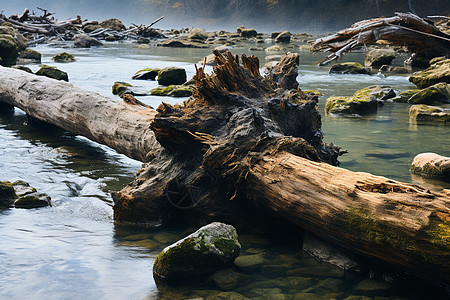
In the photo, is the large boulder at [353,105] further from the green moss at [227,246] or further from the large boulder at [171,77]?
the green moss at [227,246]

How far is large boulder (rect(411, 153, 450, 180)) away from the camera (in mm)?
4848

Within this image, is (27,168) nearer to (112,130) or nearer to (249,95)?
(112,130)

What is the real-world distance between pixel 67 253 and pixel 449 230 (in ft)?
8.02

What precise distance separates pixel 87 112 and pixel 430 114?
18.2ft

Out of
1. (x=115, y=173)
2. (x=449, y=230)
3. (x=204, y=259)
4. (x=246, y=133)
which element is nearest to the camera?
(x=449, y=230)

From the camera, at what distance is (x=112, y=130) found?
5605 mm

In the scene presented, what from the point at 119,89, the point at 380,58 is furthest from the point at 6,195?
the point at 380,58

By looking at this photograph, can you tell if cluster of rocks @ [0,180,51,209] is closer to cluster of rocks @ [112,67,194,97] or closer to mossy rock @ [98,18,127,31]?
cluster of rocks @ [112,67,194,97]

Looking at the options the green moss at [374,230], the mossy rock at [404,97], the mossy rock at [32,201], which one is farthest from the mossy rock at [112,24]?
the green moss at [374,230]

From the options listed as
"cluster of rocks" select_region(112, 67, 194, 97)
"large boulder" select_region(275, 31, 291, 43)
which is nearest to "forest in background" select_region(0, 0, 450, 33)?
"large boulder" select_region(275, 31, 291, 43)

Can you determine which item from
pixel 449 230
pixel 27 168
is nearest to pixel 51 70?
pixel 27 168

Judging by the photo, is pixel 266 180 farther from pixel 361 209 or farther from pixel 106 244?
pixel 106 244

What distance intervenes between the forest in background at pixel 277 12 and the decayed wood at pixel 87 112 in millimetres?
49645

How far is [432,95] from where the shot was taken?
31.1 ft
